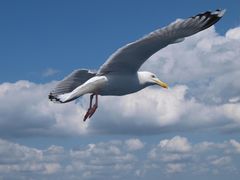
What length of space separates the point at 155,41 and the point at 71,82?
9139mm

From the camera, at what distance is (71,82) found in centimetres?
3734

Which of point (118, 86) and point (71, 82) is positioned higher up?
point (71, 82)

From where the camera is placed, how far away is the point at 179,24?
94.8 ft

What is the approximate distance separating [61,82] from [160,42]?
9646 mm

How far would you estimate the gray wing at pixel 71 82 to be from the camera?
120 ft

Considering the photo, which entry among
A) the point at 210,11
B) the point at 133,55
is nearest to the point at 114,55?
the point at 133,55

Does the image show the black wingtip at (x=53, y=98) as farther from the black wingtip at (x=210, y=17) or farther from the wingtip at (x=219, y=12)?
the wingtip at (x=219, y=12)

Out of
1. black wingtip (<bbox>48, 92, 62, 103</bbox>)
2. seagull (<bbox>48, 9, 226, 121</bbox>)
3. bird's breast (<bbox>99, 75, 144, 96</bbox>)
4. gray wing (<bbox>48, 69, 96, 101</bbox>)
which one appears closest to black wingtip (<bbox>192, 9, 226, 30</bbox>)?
seagull (<bbox>48, 9, 226, 121</bbox>)

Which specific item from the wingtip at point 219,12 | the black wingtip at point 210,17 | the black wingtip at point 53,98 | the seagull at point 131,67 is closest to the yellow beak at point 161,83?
the seagull at point 131,67

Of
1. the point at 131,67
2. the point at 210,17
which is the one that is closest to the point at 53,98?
A: the point at 131,67

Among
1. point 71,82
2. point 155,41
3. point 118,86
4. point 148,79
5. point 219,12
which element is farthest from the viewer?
point 71,82

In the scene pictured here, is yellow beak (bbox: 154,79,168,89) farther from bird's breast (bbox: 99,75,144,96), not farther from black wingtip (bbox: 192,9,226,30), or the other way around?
black wingtip (bbox: 192,9,226,30)

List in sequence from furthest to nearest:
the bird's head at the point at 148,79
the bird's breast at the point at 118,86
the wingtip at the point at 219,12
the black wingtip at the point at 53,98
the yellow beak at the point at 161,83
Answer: the yellow beak at the point at 161,83 < the black wingtip at the point at 53,98 < the bird's head at the point at 148,79 < the bird's breast at the point at 118,86 < the wingtip at the point at 219,12

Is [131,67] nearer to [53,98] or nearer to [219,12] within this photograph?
[53,98]
